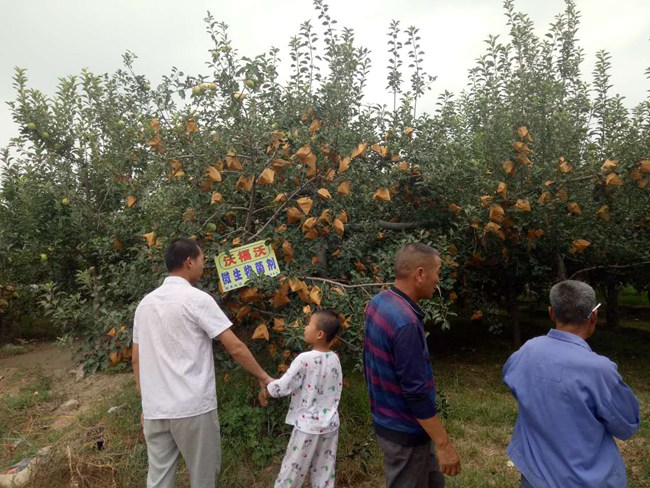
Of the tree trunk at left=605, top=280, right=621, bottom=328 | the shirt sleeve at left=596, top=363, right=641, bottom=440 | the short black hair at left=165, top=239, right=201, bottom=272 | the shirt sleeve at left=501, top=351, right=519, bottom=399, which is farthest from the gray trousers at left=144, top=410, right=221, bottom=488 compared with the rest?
the tree trunk at left=605, top=280, right=621, bottom=328

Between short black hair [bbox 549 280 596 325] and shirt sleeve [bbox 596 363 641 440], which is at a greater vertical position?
short black hair [bbox 549 280 596 325]

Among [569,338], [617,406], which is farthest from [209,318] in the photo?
[617,406]

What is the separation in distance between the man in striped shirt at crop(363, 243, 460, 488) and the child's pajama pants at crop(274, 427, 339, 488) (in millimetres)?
601

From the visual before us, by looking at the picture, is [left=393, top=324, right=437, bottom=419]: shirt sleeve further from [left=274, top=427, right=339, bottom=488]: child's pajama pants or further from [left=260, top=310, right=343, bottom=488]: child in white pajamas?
[left=274, top=427, right=339, bottom=488]: child's pajama pants

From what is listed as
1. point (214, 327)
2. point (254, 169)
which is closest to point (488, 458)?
point (214, 327)

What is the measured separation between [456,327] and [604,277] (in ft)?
8.55

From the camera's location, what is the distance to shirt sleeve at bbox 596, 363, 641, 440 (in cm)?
191

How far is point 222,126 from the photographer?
4.18 m

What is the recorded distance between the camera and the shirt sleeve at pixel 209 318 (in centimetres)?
259

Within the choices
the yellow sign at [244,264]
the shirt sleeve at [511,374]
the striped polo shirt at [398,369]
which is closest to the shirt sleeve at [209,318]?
Result: the striped polo shirt at [398,369]

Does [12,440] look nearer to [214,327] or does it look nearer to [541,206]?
[214,327]

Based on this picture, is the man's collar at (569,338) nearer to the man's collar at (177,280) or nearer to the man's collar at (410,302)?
the man's collar at (410,302)

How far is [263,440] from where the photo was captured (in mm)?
3895

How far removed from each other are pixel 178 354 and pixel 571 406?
1779 millimetres
